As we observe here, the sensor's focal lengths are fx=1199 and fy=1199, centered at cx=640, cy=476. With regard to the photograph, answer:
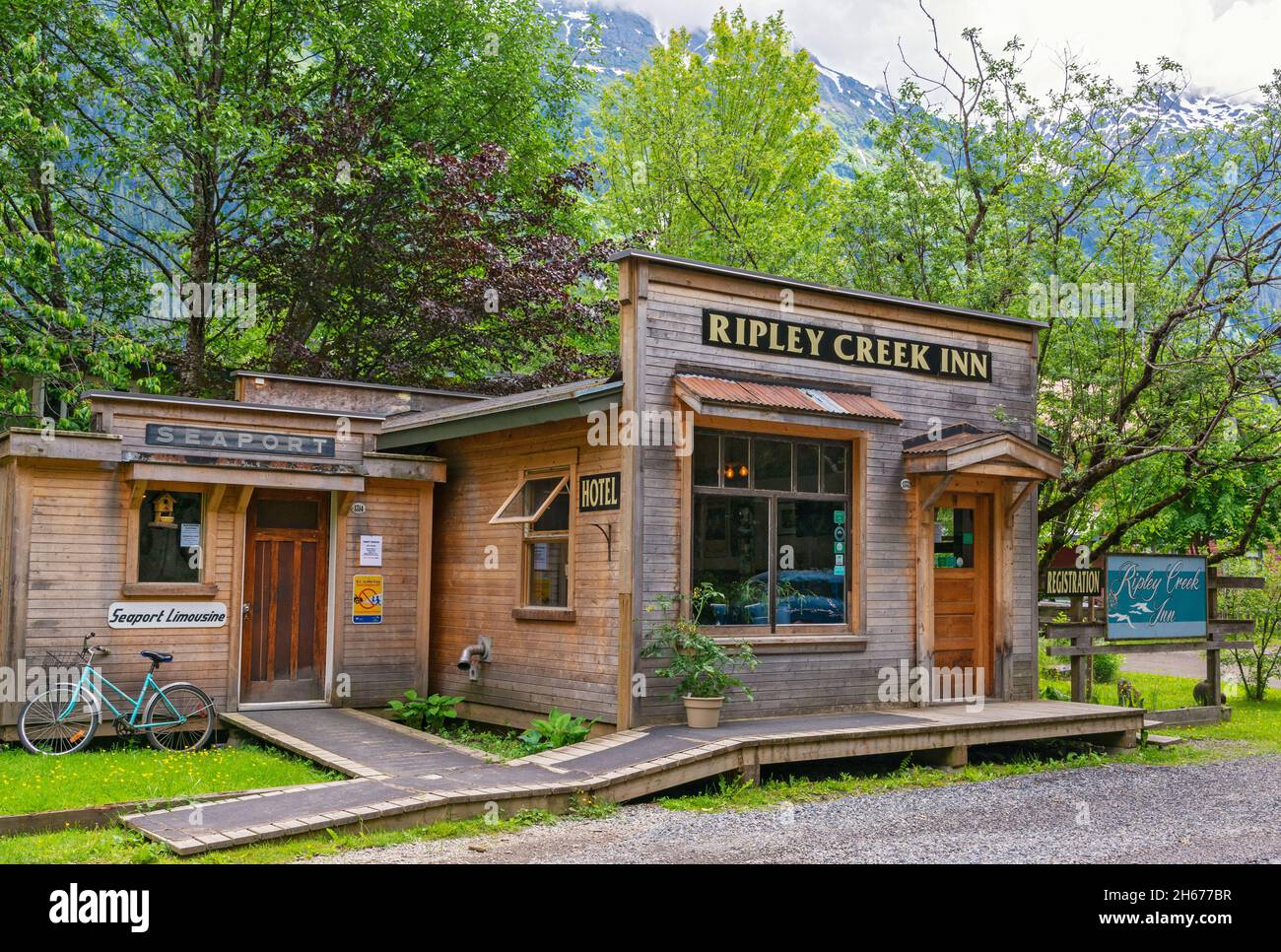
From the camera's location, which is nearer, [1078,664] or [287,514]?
[287,514]


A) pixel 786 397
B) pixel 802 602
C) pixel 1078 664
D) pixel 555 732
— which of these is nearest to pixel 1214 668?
pixel 1078 664

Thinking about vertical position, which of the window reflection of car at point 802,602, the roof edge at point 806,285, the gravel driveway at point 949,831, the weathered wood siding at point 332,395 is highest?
the roof edge at point 806,285

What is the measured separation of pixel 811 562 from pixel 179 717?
6772 mm

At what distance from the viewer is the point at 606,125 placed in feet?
110

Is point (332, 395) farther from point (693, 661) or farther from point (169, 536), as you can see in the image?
point (693, 661)

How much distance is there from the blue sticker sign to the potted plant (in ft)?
20.4

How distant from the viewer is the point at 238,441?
13422mm

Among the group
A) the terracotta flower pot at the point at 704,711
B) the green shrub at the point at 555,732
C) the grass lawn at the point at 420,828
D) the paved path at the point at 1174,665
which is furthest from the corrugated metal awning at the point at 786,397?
the paved path at the point at 1174,665

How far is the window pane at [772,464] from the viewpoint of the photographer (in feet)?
Answer: 40.5

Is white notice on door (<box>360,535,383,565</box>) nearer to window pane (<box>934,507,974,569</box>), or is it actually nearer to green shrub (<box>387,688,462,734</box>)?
green shrub (<box>387,688,462,734</box>)

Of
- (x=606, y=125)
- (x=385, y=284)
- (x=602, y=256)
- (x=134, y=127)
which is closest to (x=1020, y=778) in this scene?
(x=602, y=256)

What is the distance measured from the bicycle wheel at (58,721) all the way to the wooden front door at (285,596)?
1.83 metres

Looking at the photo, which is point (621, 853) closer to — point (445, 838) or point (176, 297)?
point (445, 838)

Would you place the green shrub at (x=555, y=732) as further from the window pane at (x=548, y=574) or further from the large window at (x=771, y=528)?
the large window at (x=771, y=528)
